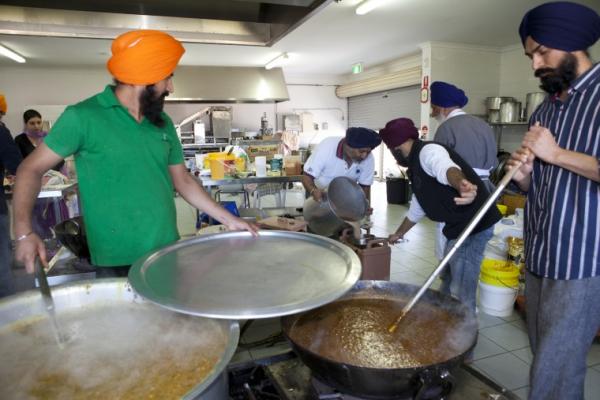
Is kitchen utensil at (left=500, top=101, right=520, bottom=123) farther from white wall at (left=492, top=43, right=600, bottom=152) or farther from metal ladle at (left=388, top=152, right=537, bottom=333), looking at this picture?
metal ladle at (left=388, top=152, right=537, bottom=333)

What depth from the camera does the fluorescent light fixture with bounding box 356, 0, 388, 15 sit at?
4.58 m

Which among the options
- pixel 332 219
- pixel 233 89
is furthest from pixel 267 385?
pixel 233 89

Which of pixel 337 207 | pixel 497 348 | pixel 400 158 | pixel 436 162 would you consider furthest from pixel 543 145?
pixel 497 348

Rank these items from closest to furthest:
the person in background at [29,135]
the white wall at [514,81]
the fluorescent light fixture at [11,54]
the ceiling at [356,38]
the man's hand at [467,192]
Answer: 1. the man's hand at [467,192]
2. the person in background at [29,135]
3. the ceiling at [356,38]
4. the fluorescent light fixture at [11,54]
5. the white wall at [514,81]

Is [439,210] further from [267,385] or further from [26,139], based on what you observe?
[26,139]

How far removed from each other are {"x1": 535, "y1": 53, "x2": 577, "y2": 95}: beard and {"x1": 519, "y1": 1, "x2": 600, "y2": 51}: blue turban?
0.14 feet


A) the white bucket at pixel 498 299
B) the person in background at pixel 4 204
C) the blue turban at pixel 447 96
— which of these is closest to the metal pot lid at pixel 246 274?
the person in background at pixel 4 204

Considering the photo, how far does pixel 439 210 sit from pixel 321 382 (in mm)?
1356

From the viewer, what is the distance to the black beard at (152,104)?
138 centimetres

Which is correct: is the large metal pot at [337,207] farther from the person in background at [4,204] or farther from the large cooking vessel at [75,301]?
the person in background at [4,204]

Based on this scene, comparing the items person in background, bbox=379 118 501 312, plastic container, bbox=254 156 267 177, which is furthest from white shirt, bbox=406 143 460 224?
plastic container, bbox=254 156 267 177

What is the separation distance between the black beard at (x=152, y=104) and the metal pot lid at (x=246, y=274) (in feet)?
1.54

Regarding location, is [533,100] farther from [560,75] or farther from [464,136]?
[560,75]

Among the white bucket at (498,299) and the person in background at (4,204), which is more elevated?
the person in background at (4,204)
